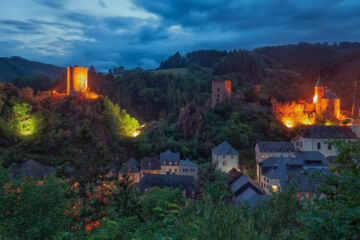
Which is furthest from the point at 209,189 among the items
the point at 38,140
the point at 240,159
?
the point at 38,140

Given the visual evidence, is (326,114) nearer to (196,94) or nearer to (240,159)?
(240,159)

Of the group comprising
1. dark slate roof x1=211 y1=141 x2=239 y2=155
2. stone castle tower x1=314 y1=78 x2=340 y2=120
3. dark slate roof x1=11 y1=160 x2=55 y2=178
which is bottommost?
dark slate roof x1=11 y1=160 x2=55 y2=178

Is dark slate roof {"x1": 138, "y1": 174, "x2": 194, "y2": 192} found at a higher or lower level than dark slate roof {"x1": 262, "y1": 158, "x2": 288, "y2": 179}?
lower

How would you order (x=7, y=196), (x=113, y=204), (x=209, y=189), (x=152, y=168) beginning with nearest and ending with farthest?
(x=209, y=189)
(x=7, y=196)
(x=113, y=204)
(x=152, y=168)

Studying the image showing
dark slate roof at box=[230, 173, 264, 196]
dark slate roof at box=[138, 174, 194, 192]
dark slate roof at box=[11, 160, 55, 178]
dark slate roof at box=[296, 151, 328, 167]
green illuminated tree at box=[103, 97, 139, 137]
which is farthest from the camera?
green illuminated tree at box=[103, 97, 139, 137]

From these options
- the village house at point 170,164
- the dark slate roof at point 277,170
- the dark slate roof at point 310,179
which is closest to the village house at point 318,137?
the dark slate roof at point 277,170

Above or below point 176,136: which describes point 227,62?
above

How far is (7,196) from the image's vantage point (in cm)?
867

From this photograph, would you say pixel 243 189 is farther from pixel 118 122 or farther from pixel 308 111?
pixel 308 111

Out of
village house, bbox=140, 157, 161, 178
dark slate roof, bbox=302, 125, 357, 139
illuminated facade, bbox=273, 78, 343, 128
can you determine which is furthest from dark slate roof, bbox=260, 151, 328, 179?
village house, bbox=140, 157, 161, 178

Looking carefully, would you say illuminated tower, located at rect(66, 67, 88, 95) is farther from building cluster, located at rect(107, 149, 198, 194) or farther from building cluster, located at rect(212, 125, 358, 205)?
building cluster, located at rect(212, 125, 358, 205)

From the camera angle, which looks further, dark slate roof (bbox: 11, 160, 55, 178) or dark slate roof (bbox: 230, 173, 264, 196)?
dark slate roof (bbox: 11, 160, 55, 178)

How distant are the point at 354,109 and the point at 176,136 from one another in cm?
2881

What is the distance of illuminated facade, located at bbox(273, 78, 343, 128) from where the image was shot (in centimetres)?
4575
